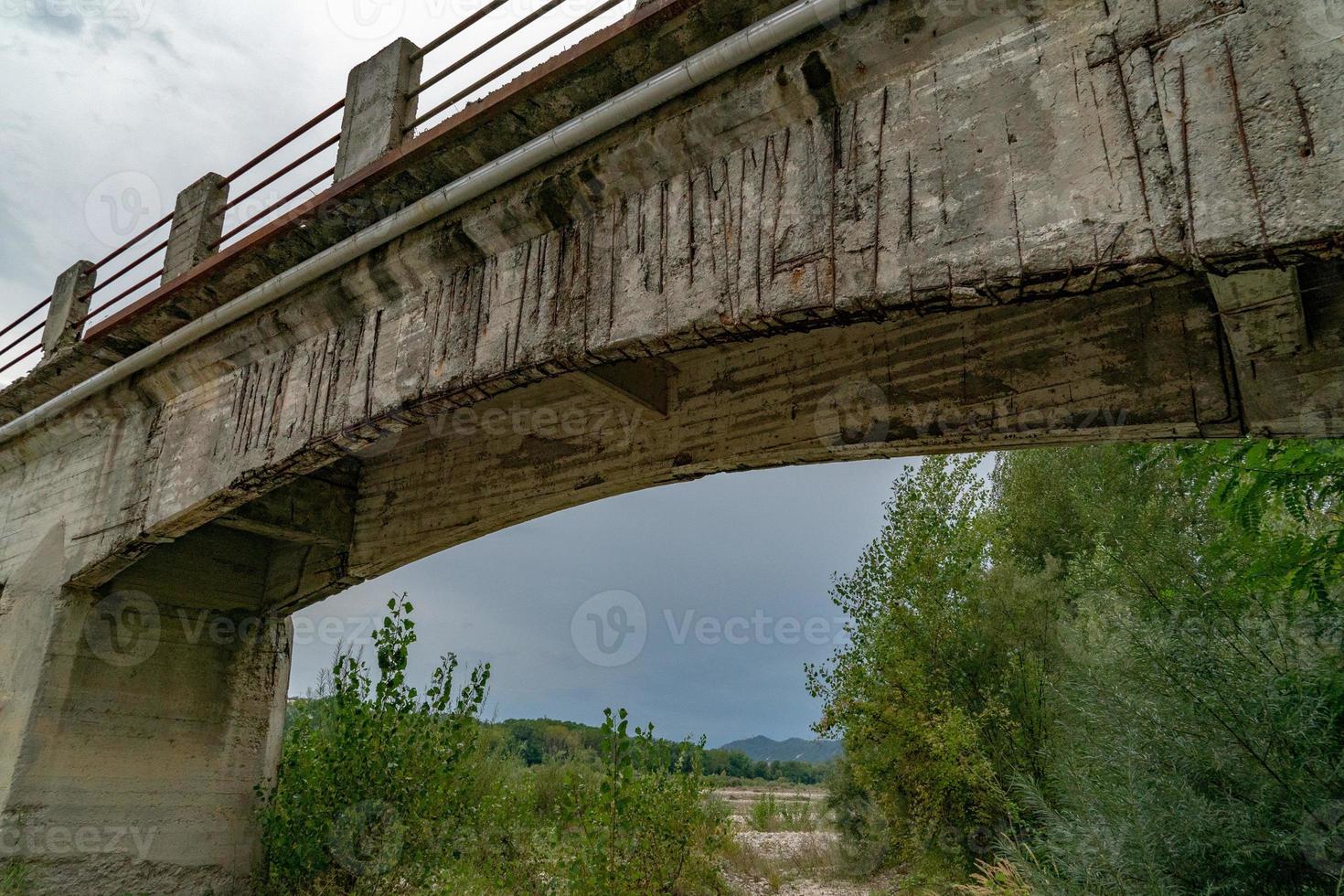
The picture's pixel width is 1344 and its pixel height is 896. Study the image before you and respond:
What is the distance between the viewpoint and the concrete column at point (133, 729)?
4656 mm

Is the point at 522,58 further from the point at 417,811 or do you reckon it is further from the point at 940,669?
the point at 940,669

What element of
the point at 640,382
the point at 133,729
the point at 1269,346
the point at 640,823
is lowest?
the point at 640,823

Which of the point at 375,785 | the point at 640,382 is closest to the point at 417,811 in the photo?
the point at 375,785

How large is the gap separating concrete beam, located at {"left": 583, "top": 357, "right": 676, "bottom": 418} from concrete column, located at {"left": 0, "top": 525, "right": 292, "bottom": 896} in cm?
352

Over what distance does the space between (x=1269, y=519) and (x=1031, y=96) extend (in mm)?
6039

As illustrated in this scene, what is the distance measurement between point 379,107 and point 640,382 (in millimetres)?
1898

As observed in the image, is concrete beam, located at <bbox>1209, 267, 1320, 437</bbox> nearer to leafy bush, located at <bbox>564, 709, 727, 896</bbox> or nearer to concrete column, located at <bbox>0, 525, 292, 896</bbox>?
leafy bush, located at <bbox>564, 709, 727, 896</bbox>

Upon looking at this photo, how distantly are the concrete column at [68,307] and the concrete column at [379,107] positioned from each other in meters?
2.91

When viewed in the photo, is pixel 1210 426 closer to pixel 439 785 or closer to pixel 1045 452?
pixel 439 785

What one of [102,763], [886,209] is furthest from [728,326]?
[102,763]

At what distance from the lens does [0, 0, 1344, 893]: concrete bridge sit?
2.06 m

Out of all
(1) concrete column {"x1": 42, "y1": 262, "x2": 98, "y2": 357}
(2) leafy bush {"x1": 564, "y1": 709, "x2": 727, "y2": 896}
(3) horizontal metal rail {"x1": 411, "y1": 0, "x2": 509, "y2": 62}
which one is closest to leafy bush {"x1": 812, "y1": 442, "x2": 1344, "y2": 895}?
(2) leafy bush {"x1": 564, "y1": 709, "x2": 727, "y2": 896}

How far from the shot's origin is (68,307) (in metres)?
5.79

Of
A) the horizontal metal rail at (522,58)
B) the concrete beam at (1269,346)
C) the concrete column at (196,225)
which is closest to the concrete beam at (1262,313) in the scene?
the concrete beam at (1269,346)
